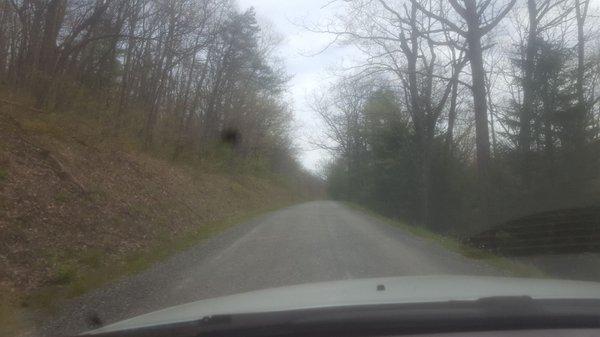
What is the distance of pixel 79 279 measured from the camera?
10.1 metres

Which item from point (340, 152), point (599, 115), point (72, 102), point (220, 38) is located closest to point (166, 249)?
point (72, 102)

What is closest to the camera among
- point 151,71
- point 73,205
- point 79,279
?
point 79,279

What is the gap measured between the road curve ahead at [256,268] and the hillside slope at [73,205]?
3.66ft

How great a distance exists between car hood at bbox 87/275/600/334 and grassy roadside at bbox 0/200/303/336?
4109 millimetres

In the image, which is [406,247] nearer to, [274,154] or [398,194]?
[398,194]

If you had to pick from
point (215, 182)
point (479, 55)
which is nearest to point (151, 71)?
point (215, 182)

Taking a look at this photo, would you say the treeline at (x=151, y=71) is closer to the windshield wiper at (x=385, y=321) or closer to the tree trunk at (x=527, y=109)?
the tree trunk at (x=527, y=109)

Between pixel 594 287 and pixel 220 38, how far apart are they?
3663 cm

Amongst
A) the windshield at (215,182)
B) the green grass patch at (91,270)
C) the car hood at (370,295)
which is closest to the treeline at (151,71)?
the windshield at (215,182)

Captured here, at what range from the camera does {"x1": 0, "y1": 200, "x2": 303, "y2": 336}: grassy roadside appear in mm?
7721

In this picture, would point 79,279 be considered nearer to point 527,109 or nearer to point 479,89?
point 527,109

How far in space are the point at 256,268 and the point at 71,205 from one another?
5258 millimetres

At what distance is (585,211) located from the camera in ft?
48.3

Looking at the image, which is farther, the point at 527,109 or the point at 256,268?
the point at 527,109
